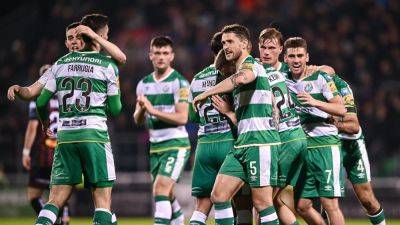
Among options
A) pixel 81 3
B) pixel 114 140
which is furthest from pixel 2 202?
pixel 81 3

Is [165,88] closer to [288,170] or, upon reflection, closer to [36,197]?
[36,197]

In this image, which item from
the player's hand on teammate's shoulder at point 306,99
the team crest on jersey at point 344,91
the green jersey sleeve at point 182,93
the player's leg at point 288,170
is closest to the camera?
the player's hand on teammate's shoulder at point 306,99

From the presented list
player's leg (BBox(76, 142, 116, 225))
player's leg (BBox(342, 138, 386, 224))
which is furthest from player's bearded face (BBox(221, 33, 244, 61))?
player's leg (BBox(342, 138, 386, 224))

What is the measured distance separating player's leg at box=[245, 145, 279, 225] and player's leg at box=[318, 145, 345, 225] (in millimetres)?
1493

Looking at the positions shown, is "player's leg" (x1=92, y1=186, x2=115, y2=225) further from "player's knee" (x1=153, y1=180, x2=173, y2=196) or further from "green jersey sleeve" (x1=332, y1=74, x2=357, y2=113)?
"green jersey sleeve" (x1=332, y1=74, x2=357, y2=113)

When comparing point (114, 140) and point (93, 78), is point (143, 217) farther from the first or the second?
→ point (93, 78)

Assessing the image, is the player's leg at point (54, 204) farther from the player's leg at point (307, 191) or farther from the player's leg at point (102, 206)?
the player's leg at point (307, 191)

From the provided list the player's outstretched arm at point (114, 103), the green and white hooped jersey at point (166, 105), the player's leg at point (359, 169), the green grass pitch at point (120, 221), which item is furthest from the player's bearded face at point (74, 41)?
the green grass pitch at point (120, 221)

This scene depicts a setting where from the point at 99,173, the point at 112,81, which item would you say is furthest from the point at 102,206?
the point at 112,81

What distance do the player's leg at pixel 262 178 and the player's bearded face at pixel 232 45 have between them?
39.5 inches

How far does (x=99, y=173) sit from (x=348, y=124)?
11.2ft

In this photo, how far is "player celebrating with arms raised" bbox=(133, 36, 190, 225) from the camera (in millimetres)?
11523

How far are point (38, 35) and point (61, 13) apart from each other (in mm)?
902

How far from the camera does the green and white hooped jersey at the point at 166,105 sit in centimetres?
1184
